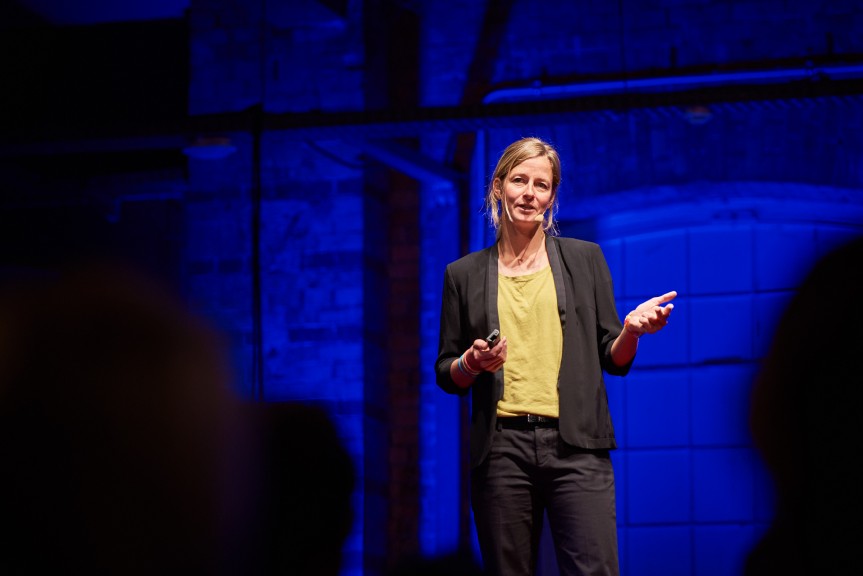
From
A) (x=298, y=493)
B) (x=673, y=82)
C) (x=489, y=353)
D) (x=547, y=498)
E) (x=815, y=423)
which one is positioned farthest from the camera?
(x=673, y=82)

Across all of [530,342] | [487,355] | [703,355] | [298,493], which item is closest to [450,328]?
[530,342]

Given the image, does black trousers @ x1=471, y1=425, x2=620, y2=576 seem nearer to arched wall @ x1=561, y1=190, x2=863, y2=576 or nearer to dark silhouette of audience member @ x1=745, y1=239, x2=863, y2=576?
dark silhouette of audience member @ x1=745, y1=239, x2=863, y2=576

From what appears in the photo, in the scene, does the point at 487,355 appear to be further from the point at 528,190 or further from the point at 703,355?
the point at 703,355

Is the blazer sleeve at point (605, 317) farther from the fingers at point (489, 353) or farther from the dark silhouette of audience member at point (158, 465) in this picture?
the dark silhouette of audience member at point (158, 465)

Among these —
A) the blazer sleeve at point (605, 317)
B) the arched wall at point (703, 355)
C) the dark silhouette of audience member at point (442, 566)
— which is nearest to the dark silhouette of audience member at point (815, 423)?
the arched wall at point (703, 355)

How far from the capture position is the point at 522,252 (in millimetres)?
2455

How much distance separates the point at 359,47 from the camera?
516 cm

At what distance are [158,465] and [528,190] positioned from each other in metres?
3.14

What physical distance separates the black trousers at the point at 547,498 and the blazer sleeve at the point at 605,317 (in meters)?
0.21

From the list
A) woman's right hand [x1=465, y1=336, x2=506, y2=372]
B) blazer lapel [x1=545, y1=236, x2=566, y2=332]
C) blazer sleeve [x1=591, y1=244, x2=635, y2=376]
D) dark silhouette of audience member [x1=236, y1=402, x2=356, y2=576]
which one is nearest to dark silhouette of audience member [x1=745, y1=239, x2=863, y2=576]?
dark silhouette of audience member [x1=236, y1=402, x2=356, y2=576]

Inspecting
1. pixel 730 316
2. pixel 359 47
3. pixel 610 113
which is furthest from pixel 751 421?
pixel 359 47

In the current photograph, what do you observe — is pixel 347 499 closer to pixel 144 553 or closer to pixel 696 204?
pixel 144 553

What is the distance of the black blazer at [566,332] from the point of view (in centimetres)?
228

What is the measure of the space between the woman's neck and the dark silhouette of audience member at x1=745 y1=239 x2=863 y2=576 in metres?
2.66
